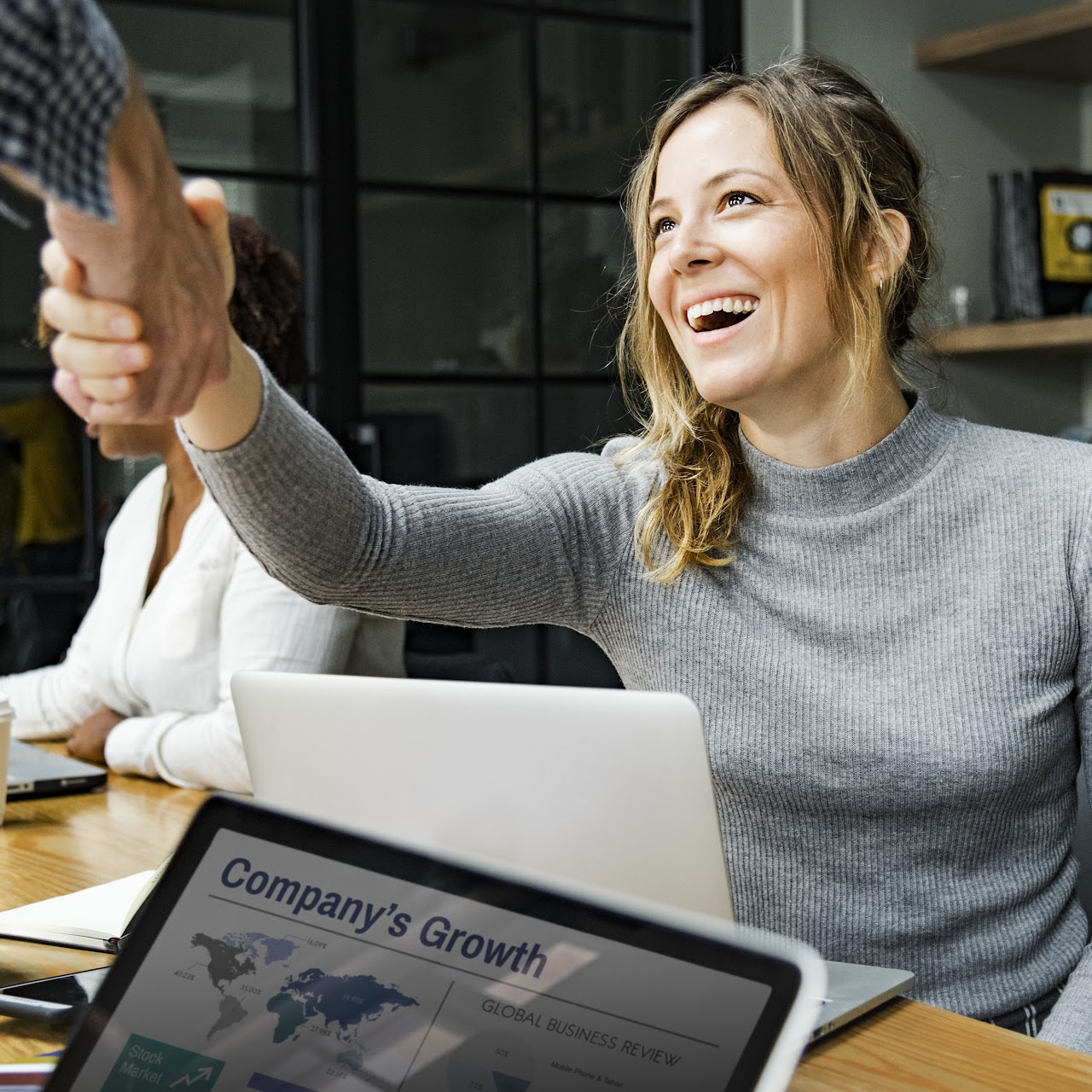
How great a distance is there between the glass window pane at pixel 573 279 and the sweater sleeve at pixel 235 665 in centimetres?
179

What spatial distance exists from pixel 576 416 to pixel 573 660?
1.98ft

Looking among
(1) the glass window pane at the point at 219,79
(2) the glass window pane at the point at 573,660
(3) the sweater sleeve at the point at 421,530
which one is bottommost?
(2) the glass window pane at the point at 573,660

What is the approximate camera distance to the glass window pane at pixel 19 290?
110 inches

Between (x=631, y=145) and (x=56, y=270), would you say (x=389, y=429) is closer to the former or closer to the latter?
(x=631, y=145)

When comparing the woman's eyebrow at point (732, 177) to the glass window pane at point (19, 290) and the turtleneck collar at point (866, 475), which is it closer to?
the turtleneck collar at point (866, 475)

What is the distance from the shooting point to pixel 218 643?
1744 mm

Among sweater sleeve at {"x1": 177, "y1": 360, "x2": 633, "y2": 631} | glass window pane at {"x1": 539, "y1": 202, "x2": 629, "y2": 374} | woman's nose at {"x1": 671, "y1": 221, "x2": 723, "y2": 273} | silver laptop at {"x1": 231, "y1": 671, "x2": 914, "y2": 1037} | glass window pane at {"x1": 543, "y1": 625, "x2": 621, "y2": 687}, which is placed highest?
glass window pane at {"x1": 539, "y1": 202, "x2": 629, "y2": 374}

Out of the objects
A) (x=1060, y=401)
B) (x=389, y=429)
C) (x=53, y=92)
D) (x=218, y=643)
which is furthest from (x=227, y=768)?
(x=1060, y=401)

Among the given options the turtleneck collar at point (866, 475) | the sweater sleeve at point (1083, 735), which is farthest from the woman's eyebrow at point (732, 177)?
the sweater sleeve at point (1083, 735)

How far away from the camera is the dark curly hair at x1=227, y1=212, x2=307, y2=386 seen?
6.12 ft

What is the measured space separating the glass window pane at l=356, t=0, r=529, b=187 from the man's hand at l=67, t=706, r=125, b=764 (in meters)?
1.81

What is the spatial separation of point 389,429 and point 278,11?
95 cm

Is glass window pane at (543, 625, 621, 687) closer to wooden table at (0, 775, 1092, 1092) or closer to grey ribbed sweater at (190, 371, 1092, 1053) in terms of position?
grey ribbed sweater at (190, 371, 1092, 1053)

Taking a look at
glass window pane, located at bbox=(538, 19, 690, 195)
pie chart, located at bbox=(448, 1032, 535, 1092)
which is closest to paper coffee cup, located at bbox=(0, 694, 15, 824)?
pie chart, located at bbox=(448, 1032, 535, 1092)
